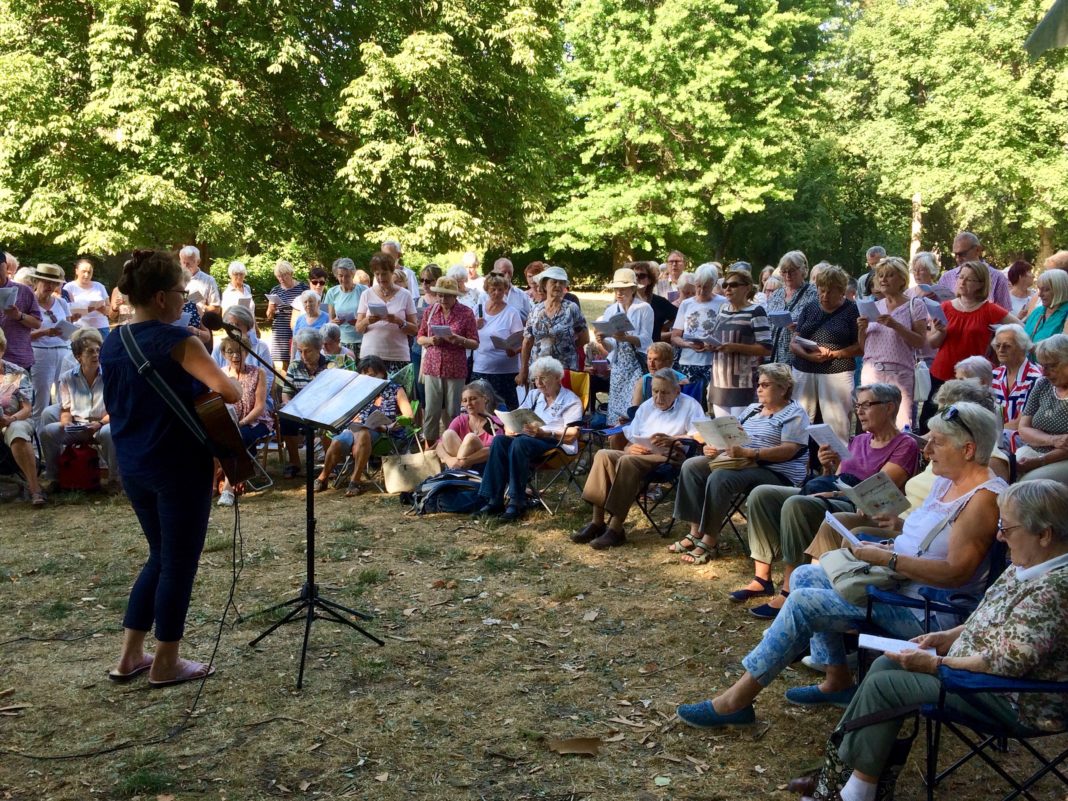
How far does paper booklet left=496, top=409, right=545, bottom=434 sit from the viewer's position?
24.3ft

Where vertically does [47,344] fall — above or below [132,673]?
above

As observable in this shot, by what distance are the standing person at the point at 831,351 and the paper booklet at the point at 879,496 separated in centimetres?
325

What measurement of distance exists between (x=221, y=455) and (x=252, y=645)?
127 cm

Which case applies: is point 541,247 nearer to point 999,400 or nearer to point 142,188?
point 142,188

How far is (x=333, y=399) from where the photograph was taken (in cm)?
455

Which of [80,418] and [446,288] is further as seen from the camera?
[446,288]

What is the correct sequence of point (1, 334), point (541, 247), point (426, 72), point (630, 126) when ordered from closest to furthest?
point (1, 334) < point (426, 72) < point (630, 126) < point (541, 247)

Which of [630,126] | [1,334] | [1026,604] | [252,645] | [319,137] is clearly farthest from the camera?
[630,126]

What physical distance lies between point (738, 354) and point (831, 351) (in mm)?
688

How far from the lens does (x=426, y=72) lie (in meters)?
19.1

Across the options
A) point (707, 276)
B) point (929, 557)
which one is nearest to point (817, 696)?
point (929, 557)

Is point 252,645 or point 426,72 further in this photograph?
point 426,72

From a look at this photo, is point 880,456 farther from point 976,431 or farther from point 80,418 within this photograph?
point 80,418

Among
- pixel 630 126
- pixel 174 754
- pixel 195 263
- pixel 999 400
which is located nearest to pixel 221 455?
pixel 174 754
